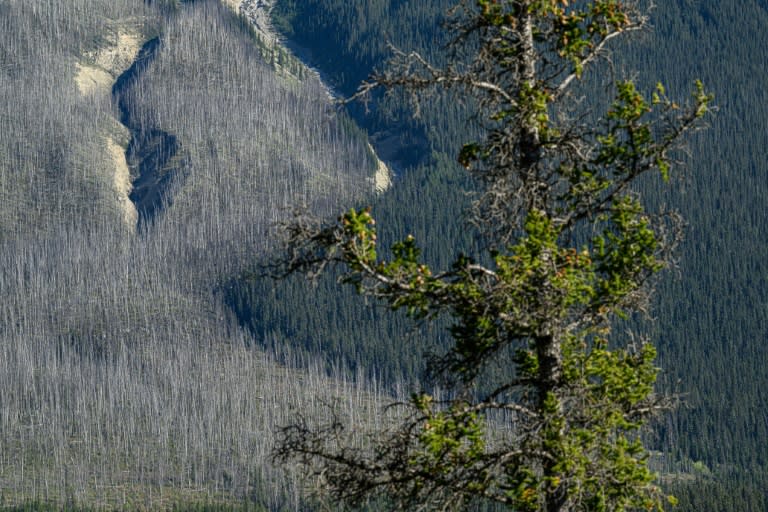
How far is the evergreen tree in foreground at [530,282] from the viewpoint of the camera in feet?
77.7

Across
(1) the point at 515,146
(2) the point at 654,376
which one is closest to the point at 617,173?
(1) the point at 515,146

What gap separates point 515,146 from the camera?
2488cm

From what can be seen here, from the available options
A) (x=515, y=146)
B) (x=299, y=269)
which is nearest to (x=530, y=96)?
(x=515, y=146)

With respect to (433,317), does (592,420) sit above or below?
below

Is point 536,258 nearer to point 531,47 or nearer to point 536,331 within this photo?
point 536,331

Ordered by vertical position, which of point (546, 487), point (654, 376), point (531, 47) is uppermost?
point (531, 47)

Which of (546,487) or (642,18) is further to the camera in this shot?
Result: (642,18)

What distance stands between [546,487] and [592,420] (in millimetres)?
1164

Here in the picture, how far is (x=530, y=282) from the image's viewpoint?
23750 millimetres

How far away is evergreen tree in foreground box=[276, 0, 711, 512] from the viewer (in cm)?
2369

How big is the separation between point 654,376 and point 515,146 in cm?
402

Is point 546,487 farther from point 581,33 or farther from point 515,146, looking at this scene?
point 581,33

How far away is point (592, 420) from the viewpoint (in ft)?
78.4

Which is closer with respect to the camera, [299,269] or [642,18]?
[299,269]
